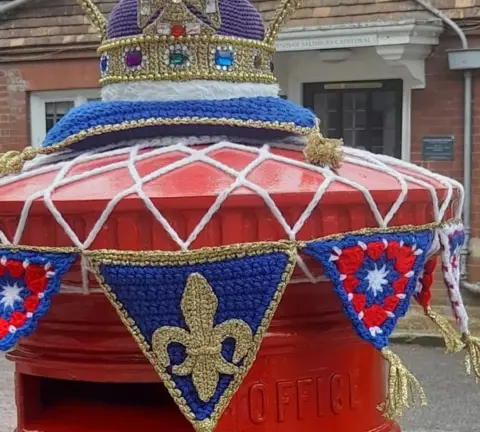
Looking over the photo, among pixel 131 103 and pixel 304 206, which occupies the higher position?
pixel 131 103

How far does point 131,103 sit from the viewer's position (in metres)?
1.70

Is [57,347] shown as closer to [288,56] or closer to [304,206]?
[304,206]

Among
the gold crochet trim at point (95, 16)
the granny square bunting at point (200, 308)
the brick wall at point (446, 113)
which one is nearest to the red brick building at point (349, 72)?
the brick wall at point (446, 113)

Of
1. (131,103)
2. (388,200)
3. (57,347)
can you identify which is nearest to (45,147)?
(131,103)

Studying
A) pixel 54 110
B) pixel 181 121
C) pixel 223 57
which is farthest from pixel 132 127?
pixel 54 110

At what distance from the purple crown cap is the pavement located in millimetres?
3193

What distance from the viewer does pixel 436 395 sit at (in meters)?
5.12

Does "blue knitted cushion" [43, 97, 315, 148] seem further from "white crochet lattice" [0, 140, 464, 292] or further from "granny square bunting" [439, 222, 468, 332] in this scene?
"granny square bunting" [439, 222, 468, 332]

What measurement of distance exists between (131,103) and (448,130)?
5.88 metres

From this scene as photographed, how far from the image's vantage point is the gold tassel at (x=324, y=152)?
1.57 metres

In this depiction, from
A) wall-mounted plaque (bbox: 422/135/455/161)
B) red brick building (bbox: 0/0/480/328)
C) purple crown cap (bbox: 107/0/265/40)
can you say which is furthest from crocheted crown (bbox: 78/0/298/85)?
wall-mounted plaque (bbox: 422/135/455/161)

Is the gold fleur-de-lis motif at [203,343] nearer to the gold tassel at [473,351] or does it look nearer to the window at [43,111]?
the gold tassel at [473,351]

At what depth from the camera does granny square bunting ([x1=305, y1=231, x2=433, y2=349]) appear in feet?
4.83

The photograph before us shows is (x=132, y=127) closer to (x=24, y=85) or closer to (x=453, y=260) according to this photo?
(x=453, y=260)
